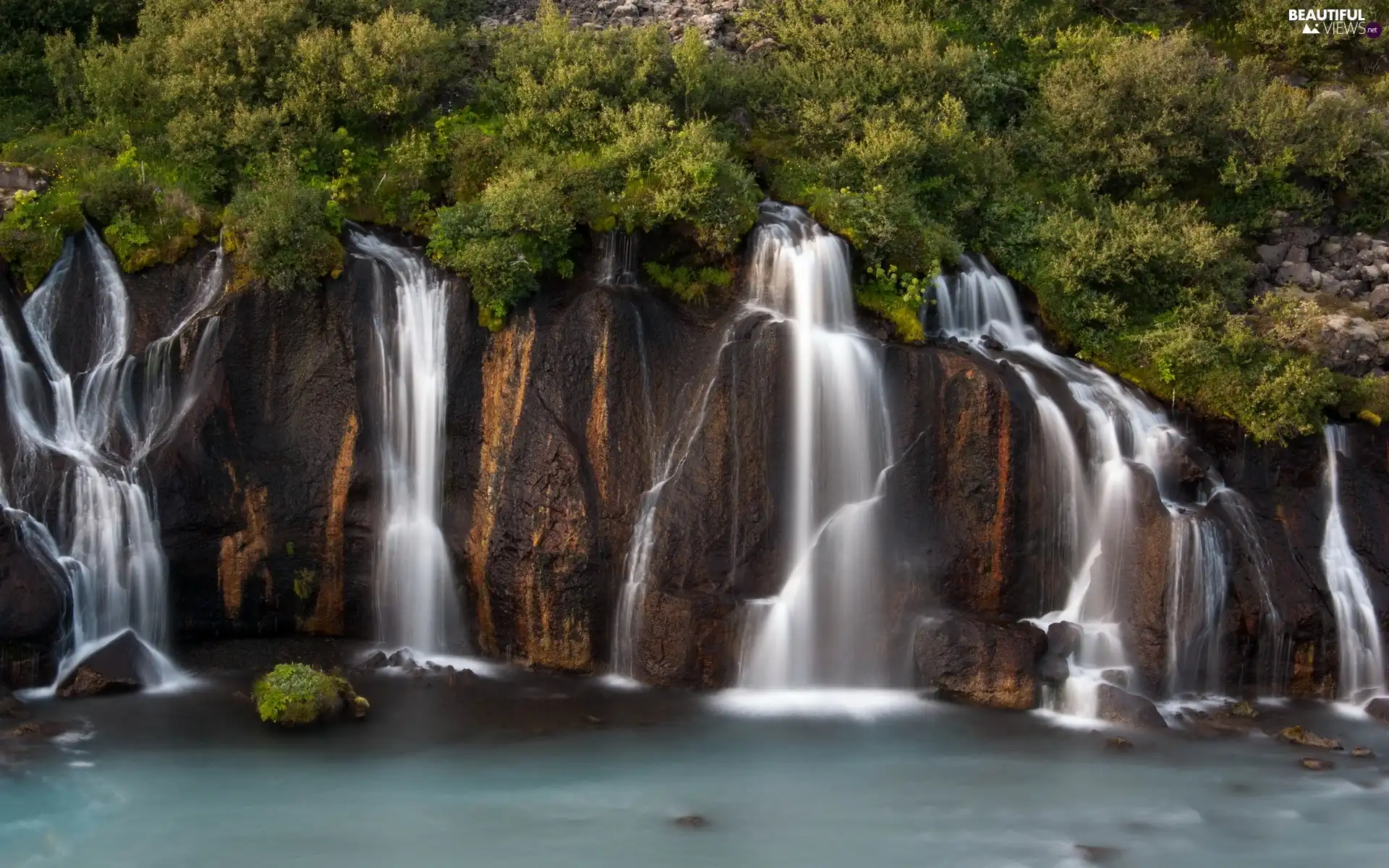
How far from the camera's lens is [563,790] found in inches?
585

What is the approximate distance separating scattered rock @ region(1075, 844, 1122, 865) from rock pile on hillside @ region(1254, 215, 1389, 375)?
364 inches

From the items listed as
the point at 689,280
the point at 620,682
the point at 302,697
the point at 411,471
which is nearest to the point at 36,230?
the point at 411,471

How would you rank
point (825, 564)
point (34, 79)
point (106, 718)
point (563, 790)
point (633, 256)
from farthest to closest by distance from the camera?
point (34, 79)
point (633, 256)
point (825, 564)
point (106, 718)
point (563, 790)

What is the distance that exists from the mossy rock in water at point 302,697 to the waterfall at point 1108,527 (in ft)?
29.7

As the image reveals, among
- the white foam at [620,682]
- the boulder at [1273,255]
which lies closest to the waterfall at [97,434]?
the white foam at [620,682]

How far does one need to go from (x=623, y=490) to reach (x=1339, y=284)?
12.3m

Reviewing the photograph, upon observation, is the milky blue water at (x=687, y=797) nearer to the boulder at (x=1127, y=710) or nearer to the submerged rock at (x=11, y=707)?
the boulder at (x=1127, y=710)

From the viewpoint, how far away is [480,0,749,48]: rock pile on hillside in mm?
24891

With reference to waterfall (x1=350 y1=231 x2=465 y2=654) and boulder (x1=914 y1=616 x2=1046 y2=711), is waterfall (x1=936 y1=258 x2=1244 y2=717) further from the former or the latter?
waterfall (x1=350 y1=231 x2=465 y2=654)

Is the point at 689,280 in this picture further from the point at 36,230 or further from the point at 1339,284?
the point at 1339,284

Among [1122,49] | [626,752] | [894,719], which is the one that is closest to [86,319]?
[626,752]

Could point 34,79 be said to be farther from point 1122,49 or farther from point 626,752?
point 1122,49

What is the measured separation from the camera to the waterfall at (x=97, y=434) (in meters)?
17.6

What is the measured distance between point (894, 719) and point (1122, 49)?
13531 mm
